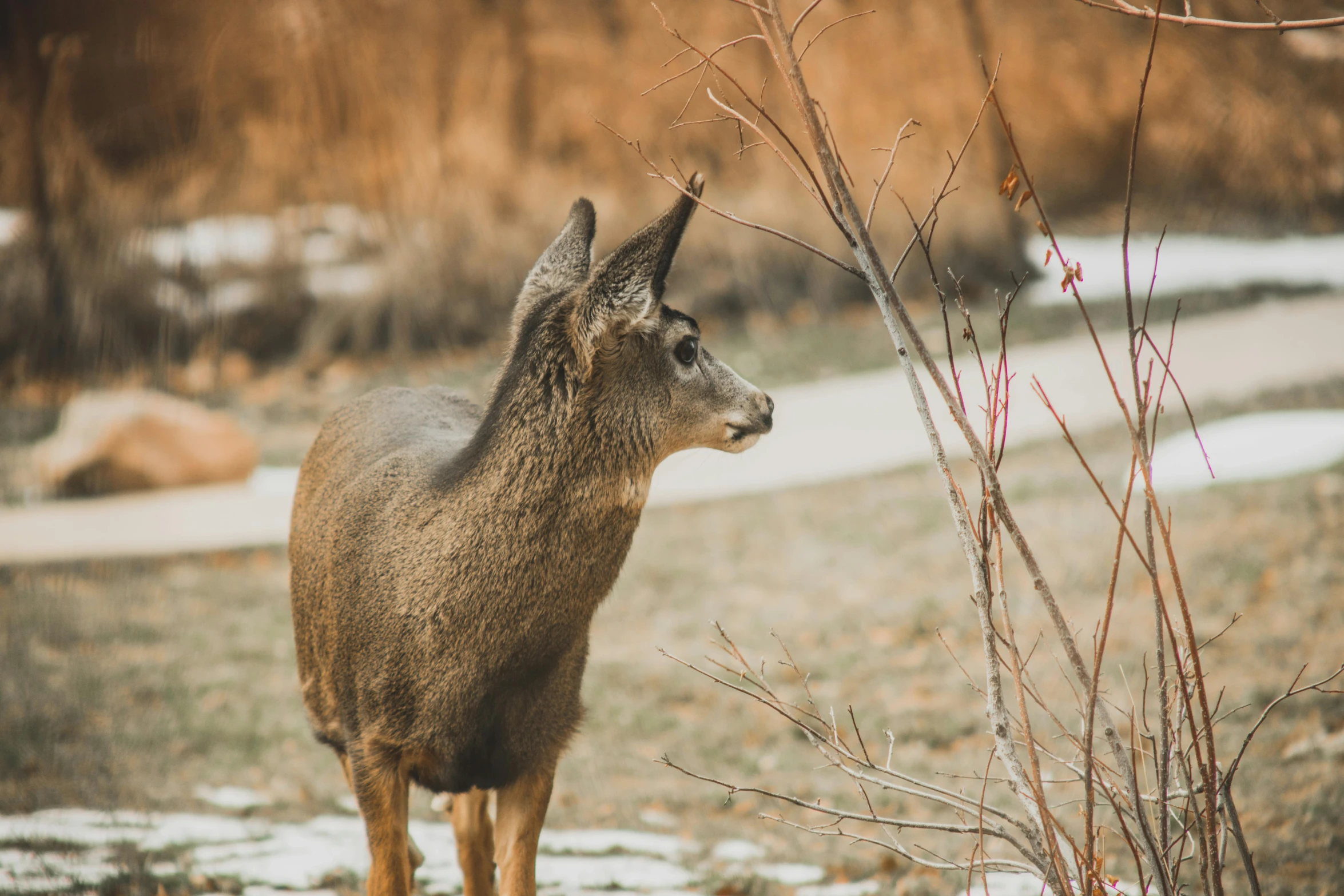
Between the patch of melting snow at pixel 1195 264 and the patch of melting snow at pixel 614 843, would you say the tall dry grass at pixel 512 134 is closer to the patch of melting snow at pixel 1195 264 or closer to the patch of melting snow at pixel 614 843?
the patch of melting snow at pixel 1195 264

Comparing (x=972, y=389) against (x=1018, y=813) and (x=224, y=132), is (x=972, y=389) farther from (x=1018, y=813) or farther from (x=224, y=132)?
(x=224, y=132)

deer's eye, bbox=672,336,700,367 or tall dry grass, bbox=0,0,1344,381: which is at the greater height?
tall dry grass, bbox=0,0,1344,381

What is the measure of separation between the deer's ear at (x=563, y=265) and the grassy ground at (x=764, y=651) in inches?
71.1

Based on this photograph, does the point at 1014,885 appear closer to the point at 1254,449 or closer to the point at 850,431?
the point at 1254,449

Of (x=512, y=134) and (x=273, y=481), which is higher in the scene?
(x=512, y=134)

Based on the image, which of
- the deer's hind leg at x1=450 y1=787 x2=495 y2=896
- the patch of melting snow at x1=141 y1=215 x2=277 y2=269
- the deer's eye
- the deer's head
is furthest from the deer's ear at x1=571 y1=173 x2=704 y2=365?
the patch of melting snow at x1=141 y1=215 x2=277 y2=269

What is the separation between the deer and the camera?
308cm

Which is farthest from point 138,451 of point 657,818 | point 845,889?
point 845,889

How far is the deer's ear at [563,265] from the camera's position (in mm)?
3332

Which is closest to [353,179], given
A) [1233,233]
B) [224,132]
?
[224,132]

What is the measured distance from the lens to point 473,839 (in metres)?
3.93

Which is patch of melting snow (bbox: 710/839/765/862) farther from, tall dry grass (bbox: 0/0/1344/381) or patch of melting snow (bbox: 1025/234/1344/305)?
tall dry grass (bbox: 0/0/1344/381)

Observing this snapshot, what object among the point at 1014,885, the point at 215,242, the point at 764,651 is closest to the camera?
the point at 1014,885

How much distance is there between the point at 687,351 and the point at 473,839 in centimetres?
183
